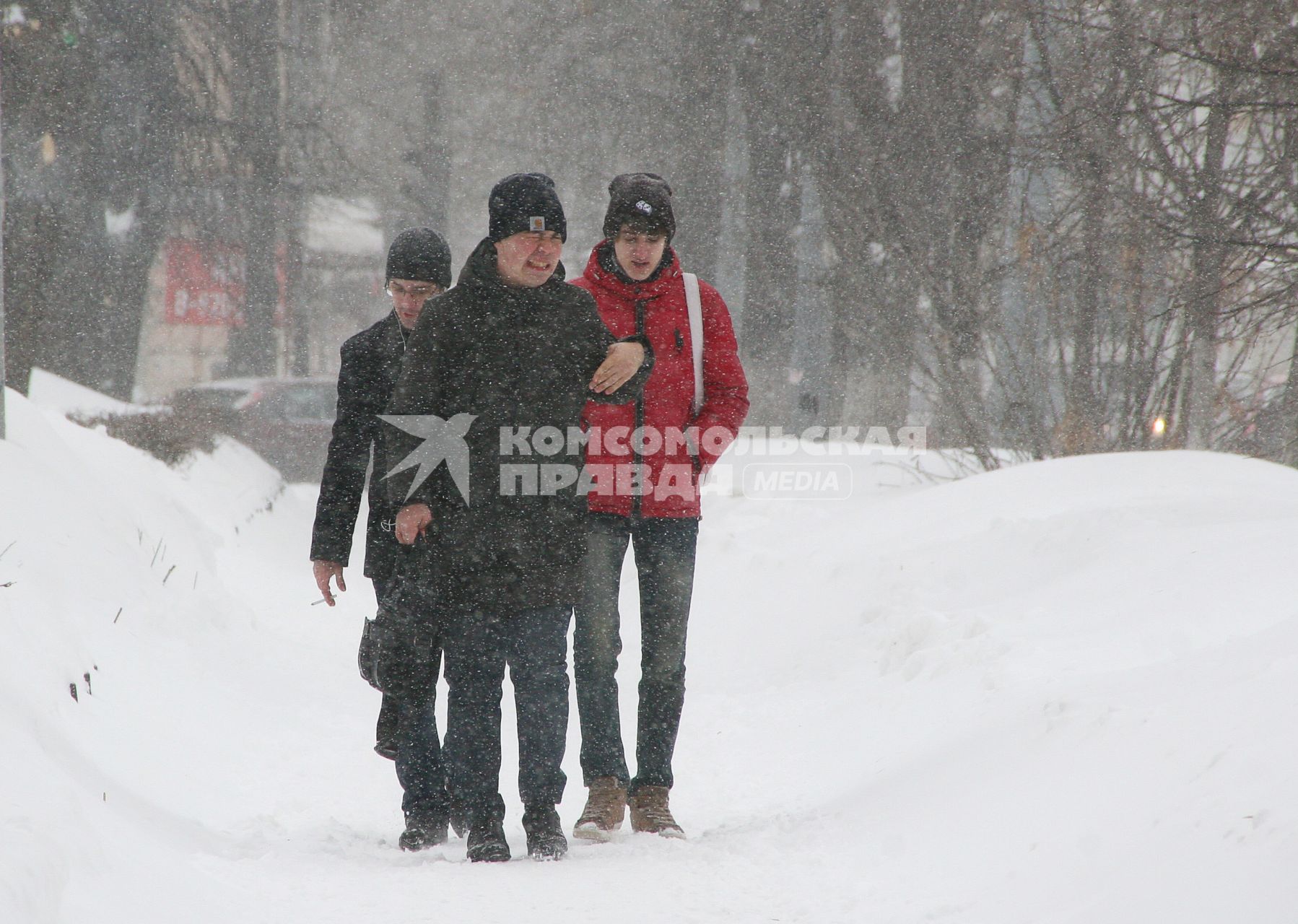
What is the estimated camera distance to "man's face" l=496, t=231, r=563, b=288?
3.39 meters

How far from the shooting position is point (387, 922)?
2.77m

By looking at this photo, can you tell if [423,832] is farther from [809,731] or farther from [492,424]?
[809,731]

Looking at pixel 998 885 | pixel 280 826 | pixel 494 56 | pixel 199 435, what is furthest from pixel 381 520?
pixel 494 56

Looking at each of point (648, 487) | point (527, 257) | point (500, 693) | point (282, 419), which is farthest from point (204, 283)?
point (500, 693)

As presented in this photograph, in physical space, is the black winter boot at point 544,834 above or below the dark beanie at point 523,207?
below

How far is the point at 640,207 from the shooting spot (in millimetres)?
3715

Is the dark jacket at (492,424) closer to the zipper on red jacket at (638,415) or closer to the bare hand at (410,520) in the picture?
the bare hand at (410,520)

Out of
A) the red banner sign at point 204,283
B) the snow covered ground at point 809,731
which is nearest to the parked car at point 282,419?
the red banner sign at point 204,283

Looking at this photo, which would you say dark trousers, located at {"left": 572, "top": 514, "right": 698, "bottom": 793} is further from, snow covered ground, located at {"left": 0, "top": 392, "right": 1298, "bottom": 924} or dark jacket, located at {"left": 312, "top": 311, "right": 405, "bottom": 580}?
dark jacket, located at {"left": 312, "top": 311, "right": 405, "bottom": 580}

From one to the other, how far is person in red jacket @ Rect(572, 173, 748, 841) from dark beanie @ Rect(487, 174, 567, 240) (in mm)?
375

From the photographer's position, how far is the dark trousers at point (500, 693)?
3408 millimetres

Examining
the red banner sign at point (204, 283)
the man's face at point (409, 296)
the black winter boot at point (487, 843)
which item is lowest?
the black winter boot at point (487, 843)

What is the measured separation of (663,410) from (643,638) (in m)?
0.72

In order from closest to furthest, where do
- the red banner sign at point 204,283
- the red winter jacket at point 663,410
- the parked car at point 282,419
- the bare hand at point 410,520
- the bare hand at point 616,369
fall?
the bare hand at point 410,520, the bare hand at point 616,369, the red winter jacket at point 663,410, the parked car at point 282,419, the red banner sign at point 204,283
